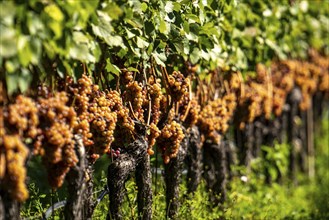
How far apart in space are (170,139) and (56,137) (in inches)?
72.3

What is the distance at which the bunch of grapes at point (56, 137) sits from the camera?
502 centimetres

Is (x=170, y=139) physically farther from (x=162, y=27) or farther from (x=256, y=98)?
(x=256, y=98)

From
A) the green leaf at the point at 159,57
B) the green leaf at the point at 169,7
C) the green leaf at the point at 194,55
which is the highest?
the green leaf at the point at 169,7

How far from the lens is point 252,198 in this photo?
1023cm

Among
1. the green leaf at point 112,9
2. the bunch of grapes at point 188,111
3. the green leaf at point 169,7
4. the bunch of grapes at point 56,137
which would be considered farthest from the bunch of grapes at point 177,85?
the bunch of grapes at point 56,137

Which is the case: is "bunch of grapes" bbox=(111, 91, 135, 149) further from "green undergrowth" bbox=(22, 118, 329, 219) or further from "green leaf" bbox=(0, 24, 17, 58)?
"green leaf" bbox=(0, 24, 17, 58)

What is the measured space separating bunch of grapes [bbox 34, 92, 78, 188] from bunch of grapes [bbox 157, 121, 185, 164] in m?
1.50

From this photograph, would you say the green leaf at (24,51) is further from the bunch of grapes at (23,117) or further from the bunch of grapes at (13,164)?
the bunch of grapes at (13,164)

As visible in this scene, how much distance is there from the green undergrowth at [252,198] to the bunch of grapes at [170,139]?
43cm

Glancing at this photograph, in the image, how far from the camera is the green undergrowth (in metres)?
7.10

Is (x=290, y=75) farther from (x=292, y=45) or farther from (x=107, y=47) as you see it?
(x=107, y=47)

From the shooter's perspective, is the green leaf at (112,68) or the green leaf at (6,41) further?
the green leaf at (112,68)

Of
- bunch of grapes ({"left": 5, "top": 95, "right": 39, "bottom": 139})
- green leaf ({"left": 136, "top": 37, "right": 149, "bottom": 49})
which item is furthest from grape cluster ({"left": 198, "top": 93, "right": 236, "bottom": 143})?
bunch of grapes ({"left": 5, "top": 95, "right": 39, "bottom": 139})

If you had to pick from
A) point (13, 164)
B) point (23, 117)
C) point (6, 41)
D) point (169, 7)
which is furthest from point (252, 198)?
point (6, 41)
